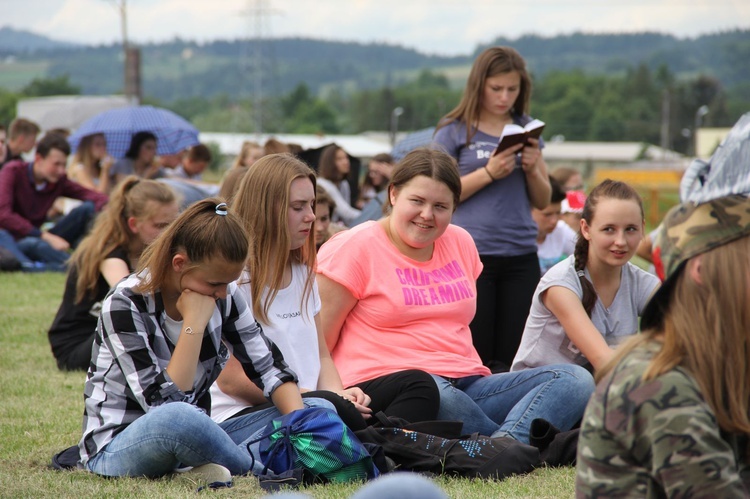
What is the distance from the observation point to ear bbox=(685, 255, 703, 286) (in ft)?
6.31

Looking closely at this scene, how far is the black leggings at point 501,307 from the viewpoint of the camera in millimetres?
5273

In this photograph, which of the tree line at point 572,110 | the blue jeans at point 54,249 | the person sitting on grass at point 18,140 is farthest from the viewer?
the tree line at point 572,110

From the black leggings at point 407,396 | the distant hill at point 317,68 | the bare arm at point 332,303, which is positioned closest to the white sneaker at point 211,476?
the black leggings at point 407,396

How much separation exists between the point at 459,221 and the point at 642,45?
202178mm

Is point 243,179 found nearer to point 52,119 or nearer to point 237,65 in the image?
point 52,119

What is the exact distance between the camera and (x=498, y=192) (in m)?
5.54

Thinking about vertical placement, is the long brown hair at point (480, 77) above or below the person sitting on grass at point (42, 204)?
above

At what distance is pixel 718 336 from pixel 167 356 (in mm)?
2376

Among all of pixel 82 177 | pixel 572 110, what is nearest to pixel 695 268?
pixel 82 177

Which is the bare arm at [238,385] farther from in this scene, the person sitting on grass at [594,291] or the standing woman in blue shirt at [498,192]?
the standing woman in blue shirt at [498,192]

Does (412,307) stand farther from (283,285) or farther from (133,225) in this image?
(133,225)

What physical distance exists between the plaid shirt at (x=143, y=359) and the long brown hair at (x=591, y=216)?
4.79 ft

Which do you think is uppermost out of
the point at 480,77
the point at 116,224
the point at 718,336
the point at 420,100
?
the point at 480,77

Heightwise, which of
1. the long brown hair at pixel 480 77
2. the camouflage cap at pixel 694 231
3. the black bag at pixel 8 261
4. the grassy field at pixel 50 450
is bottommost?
the black bag at pixel 8 261
